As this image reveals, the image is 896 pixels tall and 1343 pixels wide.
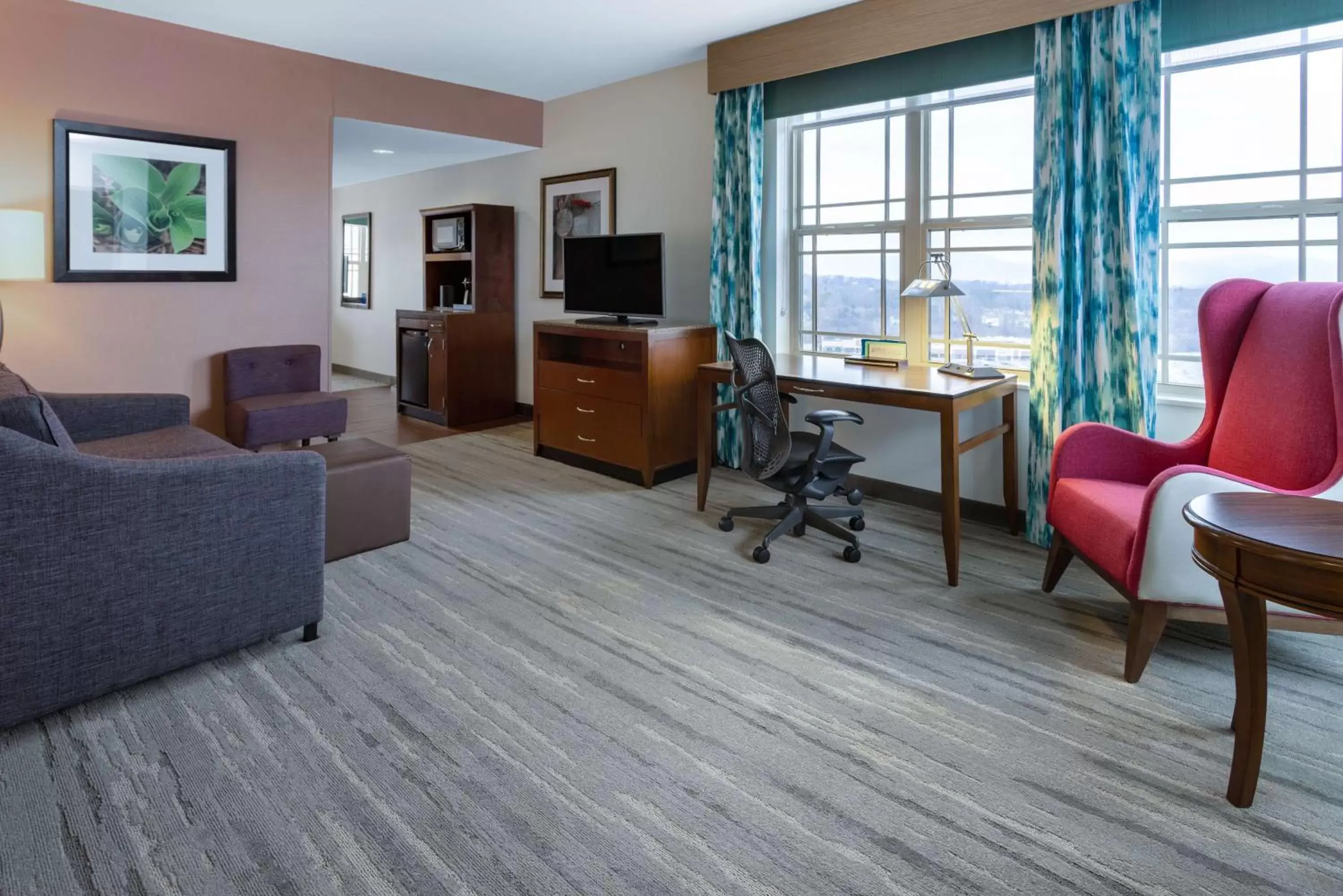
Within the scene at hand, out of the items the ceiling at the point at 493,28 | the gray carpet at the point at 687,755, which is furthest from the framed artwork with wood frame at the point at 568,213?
the gray carpet at the point at 687,755

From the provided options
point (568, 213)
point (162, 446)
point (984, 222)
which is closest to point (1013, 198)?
point (984, 222)

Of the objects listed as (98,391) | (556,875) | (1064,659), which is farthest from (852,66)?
(98,391)

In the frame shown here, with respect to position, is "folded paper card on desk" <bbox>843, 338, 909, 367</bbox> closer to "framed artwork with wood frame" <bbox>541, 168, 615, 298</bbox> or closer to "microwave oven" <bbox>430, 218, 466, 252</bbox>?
"framed artwork with wood frame" <bbox>541, 168, 615, 298</bbox>

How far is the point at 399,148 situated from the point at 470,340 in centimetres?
158

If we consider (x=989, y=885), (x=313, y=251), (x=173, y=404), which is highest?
(x=313, y=251)

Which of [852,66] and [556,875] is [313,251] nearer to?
[852,66]

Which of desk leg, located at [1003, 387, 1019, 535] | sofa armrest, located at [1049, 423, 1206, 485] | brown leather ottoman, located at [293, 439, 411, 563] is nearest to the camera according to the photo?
sofa armrest, located at [1049, 423, 1206, 485]

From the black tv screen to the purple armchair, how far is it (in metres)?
1.64

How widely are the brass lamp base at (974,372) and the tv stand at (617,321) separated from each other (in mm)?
1893

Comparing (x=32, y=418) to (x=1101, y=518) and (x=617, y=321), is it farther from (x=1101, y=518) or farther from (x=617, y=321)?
(x=617, y=321)

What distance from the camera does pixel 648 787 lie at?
1813 millimetres

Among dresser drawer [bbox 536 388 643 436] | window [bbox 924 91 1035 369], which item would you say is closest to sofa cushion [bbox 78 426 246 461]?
dresser drawer [bbox 536 388 643 436]

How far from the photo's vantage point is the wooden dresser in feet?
14.8

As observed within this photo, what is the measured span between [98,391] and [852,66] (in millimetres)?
4326
